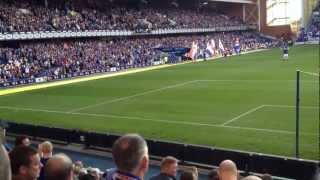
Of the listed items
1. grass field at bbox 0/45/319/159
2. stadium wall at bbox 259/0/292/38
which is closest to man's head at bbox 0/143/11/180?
grass field at bbox 0/45/319/159

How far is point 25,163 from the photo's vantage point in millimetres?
4008

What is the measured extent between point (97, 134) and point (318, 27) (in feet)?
266

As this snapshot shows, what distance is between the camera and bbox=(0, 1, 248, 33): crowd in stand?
2053 inches

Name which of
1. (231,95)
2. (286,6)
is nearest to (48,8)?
(231,95)

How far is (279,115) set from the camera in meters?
22.4

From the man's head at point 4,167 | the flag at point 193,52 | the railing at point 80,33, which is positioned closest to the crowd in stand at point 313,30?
the railing at point 80,33

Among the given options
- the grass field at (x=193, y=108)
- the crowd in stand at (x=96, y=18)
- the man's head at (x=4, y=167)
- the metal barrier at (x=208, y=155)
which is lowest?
the grass field at (x=193, y=108)

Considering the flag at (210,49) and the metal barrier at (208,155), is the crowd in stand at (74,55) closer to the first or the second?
the flag at (210,49)

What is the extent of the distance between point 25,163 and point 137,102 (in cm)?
2445

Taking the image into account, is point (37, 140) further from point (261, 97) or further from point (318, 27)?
point (318, 27)

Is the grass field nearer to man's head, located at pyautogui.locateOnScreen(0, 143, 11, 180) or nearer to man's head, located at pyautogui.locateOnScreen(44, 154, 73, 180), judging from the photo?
man's head, located at pyautogui.locateOnScreen(44, 154, 73, 180)

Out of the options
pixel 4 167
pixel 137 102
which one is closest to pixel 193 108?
pixel 137 102

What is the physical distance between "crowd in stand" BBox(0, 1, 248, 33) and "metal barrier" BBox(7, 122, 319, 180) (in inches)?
1234

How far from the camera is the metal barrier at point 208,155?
13250mm
